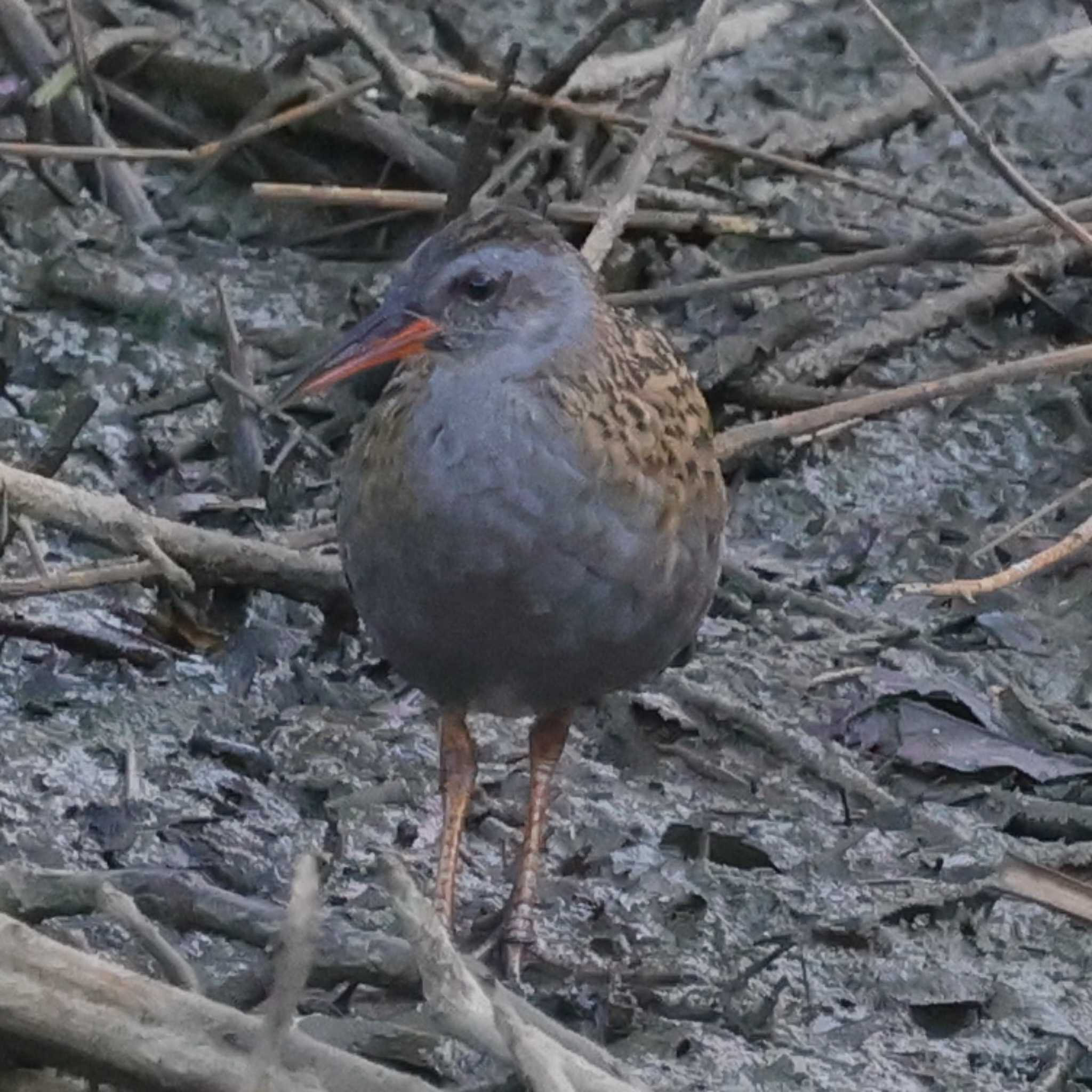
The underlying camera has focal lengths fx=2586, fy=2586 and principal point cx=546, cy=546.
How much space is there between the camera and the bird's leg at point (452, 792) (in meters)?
4.27

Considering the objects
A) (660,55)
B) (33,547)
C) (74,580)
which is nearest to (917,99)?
(660,55)

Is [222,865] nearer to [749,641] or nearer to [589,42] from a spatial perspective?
[749,641]

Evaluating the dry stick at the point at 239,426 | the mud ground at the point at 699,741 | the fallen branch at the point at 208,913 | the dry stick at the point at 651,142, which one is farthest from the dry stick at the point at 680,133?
the fallen branch at the point at 208,913

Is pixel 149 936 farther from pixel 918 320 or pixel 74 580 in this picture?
pixel 918 320

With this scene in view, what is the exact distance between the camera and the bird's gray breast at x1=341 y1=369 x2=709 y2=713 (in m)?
3.90

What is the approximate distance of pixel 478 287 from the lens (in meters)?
4.06

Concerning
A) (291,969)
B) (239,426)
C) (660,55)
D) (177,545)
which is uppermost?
(660,55)

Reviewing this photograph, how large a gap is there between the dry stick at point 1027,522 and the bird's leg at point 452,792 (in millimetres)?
1586

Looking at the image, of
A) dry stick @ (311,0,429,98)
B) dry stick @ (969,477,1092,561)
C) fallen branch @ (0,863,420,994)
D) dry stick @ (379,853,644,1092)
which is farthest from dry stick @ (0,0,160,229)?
dry stick @ (379,853,644,1092)

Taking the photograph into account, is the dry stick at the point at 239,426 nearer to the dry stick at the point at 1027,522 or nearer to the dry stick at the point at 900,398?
the dry stick at the point at 900,398

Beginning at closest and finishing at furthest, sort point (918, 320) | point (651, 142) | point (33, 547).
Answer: point (33, 547) < point (651, 142) < point (918, 320)

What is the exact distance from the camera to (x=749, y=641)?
5445mm

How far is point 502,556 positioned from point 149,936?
1.04 m

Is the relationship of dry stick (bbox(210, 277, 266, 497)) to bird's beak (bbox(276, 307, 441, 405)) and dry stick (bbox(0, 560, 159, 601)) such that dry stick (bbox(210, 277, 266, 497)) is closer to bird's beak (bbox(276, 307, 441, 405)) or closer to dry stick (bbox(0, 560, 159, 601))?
dry stick (bbox(0, 560, 159, 601))
